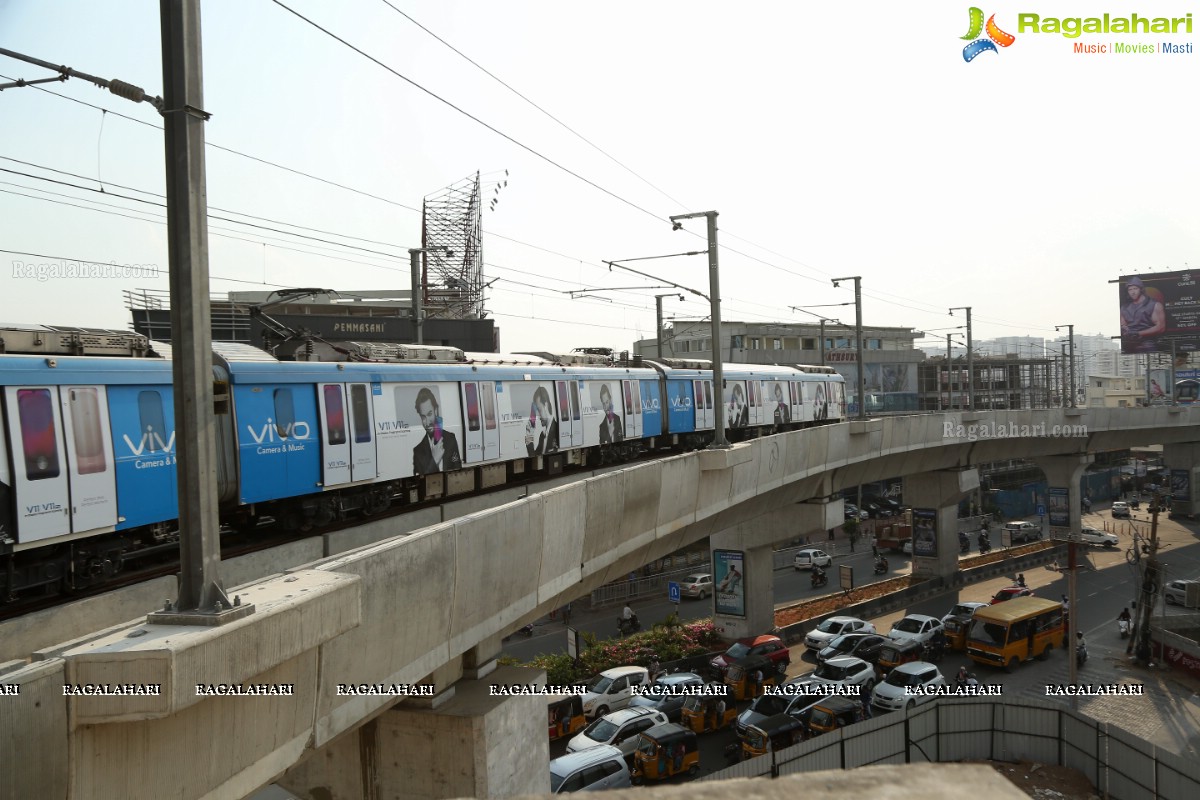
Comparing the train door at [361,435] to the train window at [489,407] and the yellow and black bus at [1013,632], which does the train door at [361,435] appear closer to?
the train window at [489,407]

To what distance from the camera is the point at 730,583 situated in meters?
29.3

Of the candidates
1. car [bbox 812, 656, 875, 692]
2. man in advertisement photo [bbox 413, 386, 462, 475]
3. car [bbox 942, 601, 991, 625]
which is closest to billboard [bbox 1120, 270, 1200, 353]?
car [bbox 942, 601, 991, 625]

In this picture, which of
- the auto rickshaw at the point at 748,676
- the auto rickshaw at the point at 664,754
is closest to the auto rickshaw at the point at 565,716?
the auto rickshaw at the point at 664,754

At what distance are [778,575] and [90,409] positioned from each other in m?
40.1

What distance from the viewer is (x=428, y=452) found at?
14.0m

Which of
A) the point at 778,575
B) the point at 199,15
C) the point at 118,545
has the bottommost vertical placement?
the point at 778,575

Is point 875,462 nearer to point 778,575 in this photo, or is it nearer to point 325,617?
point 778,575

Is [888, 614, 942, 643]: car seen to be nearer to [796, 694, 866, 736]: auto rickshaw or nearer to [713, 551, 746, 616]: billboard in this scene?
[713, 551, 746, 616]: billboard

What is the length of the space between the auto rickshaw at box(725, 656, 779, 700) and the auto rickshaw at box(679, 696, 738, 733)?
1741 millimetres

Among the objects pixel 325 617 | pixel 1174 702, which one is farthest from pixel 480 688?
pixel 1174 702

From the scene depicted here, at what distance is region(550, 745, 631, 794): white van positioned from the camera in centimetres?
1548

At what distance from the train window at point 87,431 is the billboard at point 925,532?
119ft

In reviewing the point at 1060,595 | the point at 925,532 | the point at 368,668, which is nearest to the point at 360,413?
the point at 368,668

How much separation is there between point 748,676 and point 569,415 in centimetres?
1047
